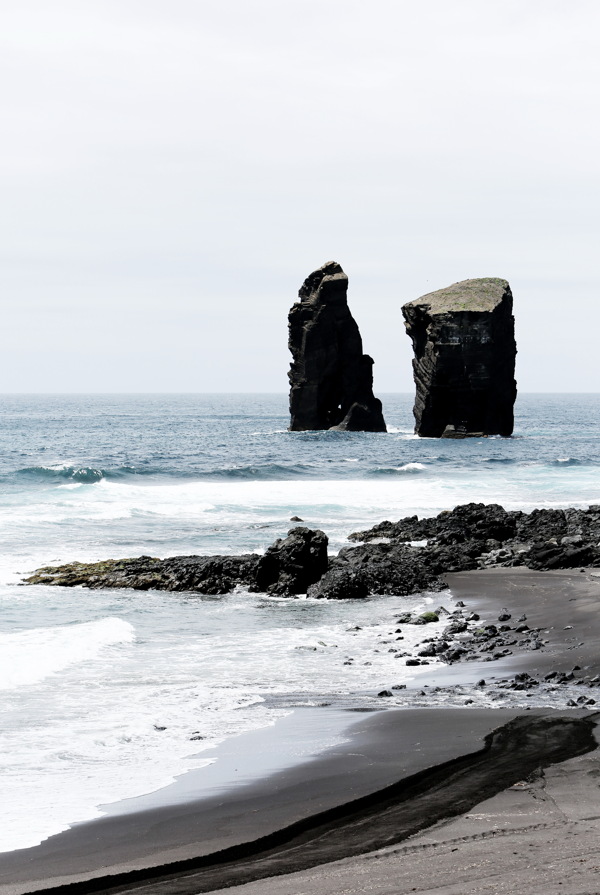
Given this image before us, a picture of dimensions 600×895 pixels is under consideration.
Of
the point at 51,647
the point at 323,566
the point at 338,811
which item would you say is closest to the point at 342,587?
the point at 323,566

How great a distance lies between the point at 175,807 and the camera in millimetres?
7797

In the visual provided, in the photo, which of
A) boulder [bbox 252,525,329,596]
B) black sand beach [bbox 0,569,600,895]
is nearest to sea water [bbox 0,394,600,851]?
boulder [bbox 252,525,329,596]

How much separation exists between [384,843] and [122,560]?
58.9 ft

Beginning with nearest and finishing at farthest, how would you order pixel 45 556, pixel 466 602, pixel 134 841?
Result: pixel 134 841, pixel 466 602, pixel 45 556

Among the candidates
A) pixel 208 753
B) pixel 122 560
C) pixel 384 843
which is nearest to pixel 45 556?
pixel 122 560

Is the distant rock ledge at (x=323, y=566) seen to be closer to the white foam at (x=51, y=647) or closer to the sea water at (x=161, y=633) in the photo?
the sea water at (x=161, y=633)

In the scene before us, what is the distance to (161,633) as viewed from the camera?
16.7 meters

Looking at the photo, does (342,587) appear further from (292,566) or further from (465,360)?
(465,360)

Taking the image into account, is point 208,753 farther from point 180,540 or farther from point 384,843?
point 180,540

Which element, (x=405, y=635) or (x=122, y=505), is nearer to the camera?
(x=405, y=635)

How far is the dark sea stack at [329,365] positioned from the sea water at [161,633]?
40221 mm

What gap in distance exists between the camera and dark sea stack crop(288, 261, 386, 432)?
90625mm

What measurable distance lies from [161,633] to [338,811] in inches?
387

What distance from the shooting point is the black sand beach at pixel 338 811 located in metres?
6.16
